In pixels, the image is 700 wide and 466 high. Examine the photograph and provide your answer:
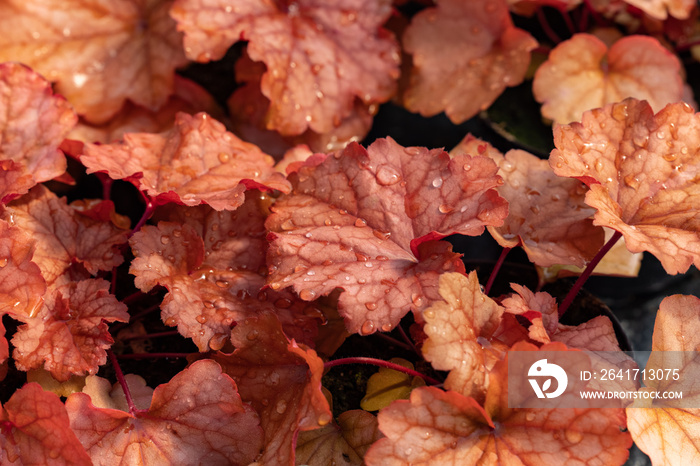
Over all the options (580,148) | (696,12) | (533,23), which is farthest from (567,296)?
(696,12)

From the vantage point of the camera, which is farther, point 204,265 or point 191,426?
point 204,265

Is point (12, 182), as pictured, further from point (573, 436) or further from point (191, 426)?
point (573, 436)

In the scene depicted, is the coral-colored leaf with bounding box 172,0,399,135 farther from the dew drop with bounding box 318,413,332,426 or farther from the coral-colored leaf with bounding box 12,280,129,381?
the dew drop with bounding box 318,413,332,426

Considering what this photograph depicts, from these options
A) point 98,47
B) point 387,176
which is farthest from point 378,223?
point 98,47

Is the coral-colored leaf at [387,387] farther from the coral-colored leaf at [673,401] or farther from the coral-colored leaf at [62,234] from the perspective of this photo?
the coral-colored leaf at [62,234]

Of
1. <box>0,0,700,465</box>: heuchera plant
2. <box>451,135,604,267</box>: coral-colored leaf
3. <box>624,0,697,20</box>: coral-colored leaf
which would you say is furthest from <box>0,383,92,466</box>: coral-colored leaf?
<box>624,0,697,20</box>: coral-colored leaf

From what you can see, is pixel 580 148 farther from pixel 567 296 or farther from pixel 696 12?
pixel 696 12

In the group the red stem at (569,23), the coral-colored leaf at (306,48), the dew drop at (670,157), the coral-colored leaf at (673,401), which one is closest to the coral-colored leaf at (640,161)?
the dew drop at (670,157)
